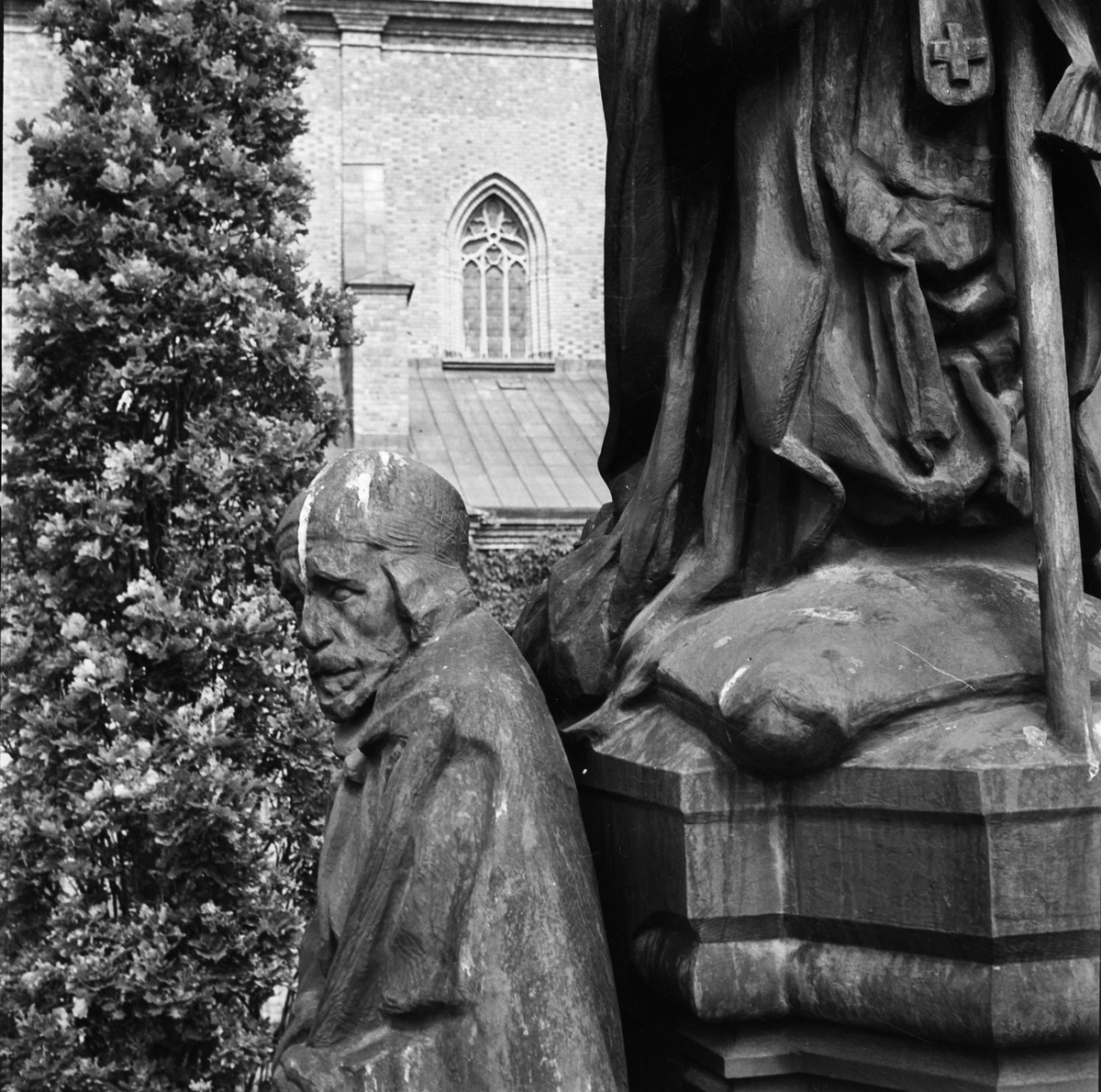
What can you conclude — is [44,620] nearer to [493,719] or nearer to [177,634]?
[177,634]

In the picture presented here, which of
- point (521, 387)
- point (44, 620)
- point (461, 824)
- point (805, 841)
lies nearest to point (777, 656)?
point (805, 841)

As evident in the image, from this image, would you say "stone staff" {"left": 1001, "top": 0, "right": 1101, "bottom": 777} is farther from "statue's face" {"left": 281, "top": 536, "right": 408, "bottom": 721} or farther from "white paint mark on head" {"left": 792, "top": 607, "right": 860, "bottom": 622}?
"statue's face" {"left": 281, "top": 536, "right": 408, "bottom": 721}

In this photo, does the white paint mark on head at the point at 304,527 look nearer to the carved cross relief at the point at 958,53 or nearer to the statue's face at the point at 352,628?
the statue's face at the point at 352,628

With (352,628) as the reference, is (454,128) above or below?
above

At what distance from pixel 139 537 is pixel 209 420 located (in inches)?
24.5

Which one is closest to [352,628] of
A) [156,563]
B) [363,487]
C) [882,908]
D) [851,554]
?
[363,487]

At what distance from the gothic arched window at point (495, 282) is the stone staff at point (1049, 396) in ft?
63.3

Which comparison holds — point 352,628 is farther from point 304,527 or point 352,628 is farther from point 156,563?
point 156,563

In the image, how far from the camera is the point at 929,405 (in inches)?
71.9

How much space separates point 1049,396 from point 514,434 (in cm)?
1572

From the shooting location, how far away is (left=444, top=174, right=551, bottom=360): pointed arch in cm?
2092

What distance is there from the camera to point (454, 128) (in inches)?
826

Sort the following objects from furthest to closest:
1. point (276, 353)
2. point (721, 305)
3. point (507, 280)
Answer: point (507, 280)
point (276, 353)
point (721, 305)

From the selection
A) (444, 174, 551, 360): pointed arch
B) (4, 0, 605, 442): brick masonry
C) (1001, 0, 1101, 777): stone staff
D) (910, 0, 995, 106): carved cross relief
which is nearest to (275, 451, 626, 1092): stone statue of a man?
(1001, 0, 1101, 777): stone staff
